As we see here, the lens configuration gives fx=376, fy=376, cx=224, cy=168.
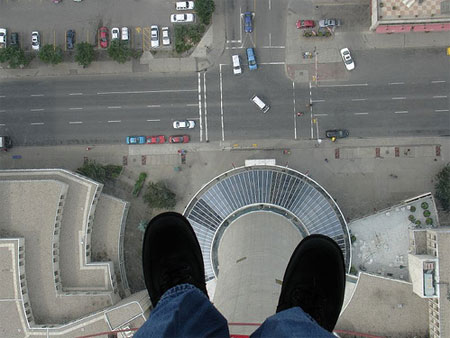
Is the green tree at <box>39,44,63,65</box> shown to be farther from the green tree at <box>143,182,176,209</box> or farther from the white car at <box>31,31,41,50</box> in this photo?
the green tree at <box>143,182,176,209</box>

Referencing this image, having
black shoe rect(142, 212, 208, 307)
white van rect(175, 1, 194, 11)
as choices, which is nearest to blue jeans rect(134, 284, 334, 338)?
black shoe rect(142, 212, 208, 307)

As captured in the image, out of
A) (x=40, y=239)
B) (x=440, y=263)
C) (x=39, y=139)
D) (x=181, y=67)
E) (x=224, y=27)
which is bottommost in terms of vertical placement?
(x=440, y=263)

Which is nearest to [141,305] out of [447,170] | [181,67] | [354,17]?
[181,67]

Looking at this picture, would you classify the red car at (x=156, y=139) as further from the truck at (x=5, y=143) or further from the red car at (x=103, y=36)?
the truck at (x=5, y=143)

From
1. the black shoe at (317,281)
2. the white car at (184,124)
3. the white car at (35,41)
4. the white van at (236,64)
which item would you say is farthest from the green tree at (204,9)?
the black shoe at (317,281)

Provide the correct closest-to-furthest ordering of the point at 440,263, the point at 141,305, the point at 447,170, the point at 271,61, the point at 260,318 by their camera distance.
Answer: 1. the point at 260,318
2. the point at 440,263
3. the point at 141,305
4. the point at 447,170
5. the point at 271,61

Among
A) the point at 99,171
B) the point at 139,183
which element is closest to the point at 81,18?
the point at 99,171

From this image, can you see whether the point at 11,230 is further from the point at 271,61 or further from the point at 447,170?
the point at 447,170
